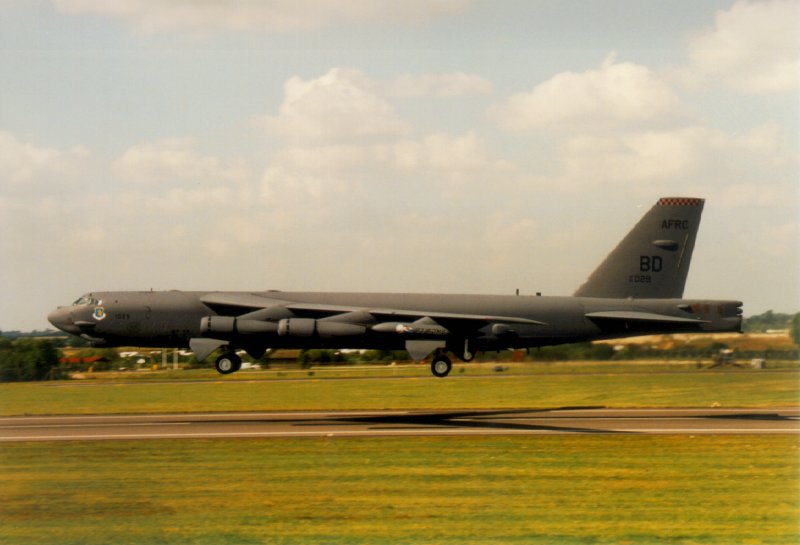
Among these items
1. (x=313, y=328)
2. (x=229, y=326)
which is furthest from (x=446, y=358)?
(x=229, y=326)

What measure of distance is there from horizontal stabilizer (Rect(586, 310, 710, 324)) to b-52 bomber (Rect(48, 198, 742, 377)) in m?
0.03

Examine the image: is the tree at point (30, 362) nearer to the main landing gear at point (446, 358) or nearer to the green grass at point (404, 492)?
the main landing gear at point (446, 358)

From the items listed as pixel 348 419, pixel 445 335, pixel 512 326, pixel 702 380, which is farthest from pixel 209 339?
pixel 702 380

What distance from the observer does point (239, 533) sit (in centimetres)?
1334

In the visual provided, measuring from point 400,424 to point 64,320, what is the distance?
1260 cm

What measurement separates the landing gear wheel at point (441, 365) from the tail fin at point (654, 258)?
5431 millimetres

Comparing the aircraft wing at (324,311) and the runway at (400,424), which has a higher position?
the aircraft wing at (324,311)

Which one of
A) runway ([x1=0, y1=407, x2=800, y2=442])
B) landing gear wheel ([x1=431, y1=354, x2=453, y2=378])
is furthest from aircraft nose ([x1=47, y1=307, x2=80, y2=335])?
landing gear wheel ([x1=431, y1=354, x2=453, y2=378])

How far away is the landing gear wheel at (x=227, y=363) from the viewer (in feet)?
101

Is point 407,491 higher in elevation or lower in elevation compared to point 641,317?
lower

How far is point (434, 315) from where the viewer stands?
30.5 meters

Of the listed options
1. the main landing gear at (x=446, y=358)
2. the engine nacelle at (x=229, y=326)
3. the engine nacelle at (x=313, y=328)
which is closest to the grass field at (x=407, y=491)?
the engine nacelle at (x=313, y=328)

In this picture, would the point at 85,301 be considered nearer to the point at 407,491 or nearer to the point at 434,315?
the point at 434,315

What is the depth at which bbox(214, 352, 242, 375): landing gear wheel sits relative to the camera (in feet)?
101
